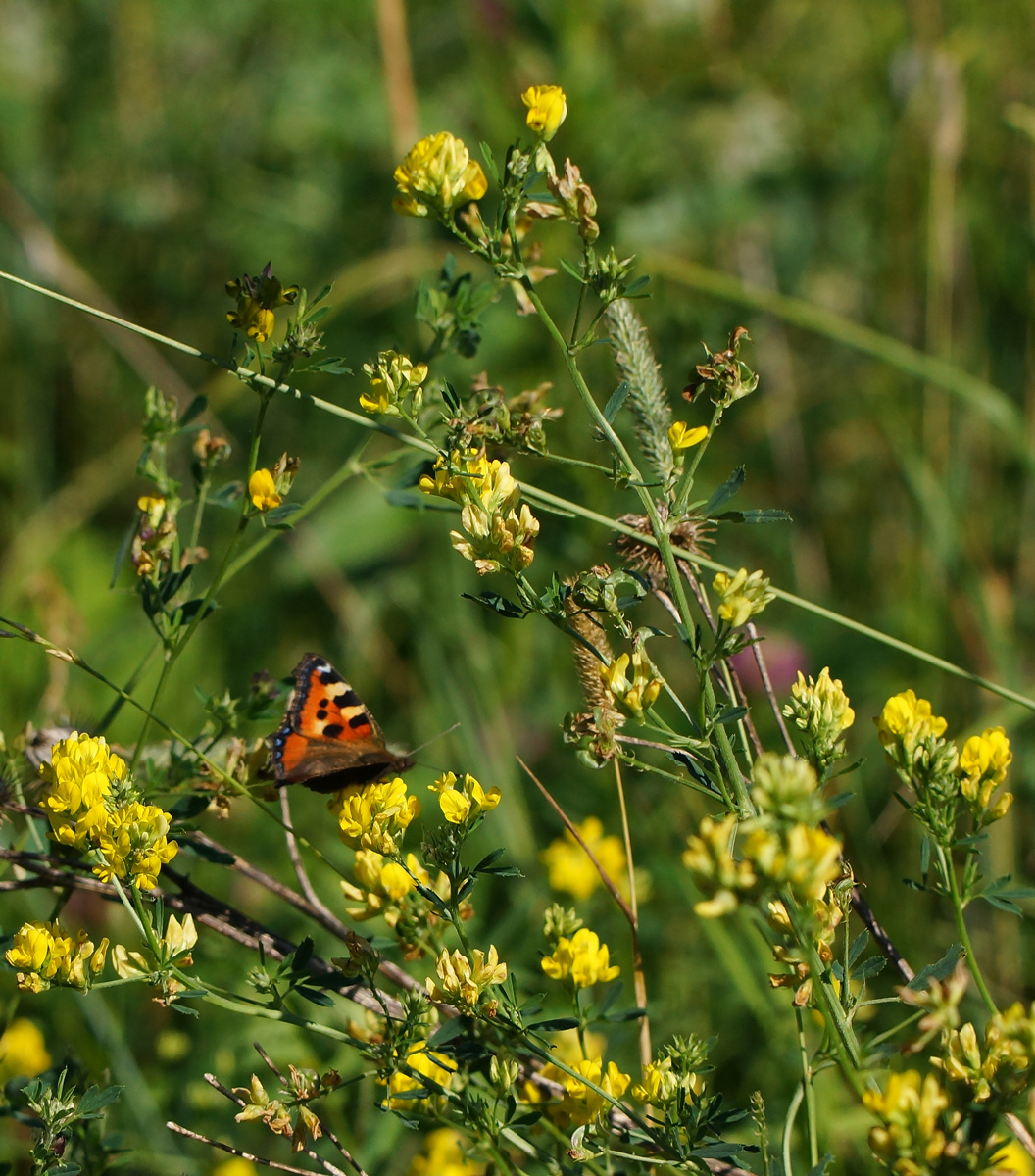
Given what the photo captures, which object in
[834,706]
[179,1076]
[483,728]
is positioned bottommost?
[179,1076]

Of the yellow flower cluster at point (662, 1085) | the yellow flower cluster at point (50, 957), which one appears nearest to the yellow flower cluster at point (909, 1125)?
the yellow flower cluster at point (662, 1085)

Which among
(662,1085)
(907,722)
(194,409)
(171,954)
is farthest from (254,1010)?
(194,409)

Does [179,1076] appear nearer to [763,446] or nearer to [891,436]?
[891,436]

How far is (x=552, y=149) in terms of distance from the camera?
3.73 meters

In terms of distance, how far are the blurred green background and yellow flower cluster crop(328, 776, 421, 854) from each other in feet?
3.13

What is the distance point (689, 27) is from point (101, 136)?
247cm

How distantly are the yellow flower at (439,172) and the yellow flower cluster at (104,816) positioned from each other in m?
0.75

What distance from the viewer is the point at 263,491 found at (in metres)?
1.51

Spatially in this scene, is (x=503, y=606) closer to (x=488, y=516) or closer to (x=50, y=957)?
(x=488, y=516)

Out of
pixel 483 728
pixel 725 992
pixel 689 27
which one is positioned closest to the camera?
pixel 725 992

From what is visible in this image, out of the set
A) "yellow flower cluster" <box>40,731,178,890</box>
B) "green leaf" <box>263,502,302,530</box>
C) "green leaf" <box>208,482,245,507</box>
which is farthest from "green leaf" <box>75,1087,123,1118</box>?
"green leaf" <box>208,482,245,507</box>

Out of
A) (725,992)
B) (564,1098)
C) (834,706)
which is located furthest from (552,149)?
(564,1098)

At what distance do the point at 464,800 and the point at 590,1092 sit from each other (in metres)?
0.35

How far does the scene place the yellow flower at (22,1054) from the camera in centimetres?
183
